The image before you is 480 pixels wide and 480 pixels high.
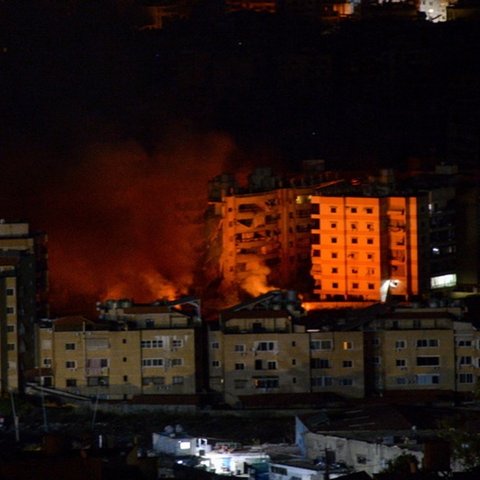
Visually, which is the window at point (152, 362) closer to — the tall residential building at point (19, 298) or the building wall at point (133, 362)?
the building wall at point (133, 362)

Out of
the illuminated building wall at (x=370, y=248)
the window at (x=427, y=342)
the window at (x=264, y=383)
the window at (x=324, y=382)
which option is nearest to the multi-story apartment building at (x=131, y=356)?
the window at (x=264, y=383)

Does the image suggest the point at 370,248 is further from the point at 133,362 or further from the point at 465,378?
the point at 133,362

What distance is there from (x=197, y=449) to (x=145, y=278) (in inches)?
232

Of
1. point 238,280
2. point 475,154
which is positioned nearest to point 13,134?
point 475,154

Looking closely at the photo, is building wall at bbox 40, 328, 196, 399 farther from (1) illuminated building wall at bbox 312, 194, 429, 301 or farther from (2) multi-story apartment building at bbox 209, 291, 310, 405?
(1) illuminated building wall at bbox 312, 194, 429, 301

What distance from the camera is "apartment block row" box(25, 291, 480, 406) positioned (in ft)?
61.8

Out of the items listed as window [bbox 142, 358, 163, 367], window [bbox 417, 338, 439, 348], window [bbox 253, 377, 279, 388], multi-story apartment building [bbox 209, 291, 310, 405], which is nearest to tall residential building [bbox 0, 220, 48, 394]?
window [bbox 142, 358, 163, 367]

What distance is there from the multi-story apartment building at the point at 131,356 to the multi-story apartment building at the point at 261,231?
9.32 ft

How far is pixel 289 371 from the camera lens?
744 inches

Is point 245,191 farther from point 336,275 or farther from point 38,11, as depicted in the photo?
point 38,11

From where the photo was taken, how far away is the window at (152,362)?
18969 mm

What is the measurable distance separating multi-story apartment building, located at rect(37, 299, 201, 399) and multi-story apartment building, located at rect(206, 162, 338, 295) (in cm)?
284

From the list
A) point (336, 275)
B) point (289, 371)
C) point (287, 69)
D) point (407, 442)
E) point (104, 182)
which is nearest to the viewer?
point (407, 442)

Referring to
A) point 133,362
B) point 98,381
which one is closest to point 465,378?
point 133,362
